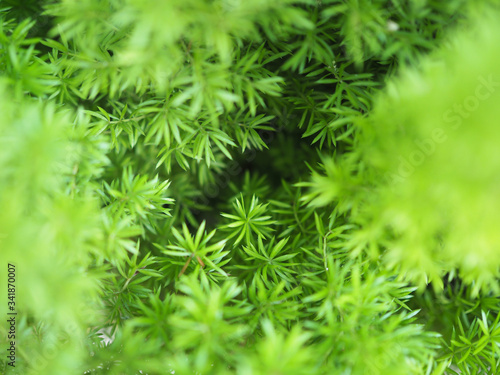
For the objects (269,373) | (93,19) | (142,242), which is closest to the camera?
(269,373)

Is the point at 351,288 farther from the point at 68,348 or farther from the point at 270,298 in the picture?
the point at 68,348

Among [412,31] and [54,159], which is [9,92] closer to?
[54,159]

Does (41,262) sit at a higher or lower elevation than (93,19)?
lower

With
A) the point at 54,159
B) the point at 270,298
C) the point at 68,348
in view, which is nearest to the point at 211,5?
the point at 54,159

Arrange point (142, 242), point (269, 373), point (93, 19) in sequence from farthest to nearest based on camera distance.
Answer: point (142, 242)
point (93, 19)
point (269, 373)

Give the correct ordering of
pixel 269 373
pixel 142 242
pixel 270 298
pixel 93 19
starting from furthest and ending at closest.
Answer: pixel 142 242 → pixel 270 298 → pixel 93 19 → pixel 269 373

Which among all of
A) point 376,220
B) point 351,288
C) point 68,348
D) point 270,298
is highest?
point 376,220

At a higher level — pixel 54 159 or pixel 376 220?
pixel 376 220

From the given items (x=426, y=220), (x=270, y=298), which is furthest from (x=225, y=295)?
(x=426, y=220)

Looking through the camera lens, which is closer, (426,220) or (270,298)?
(426,220)
